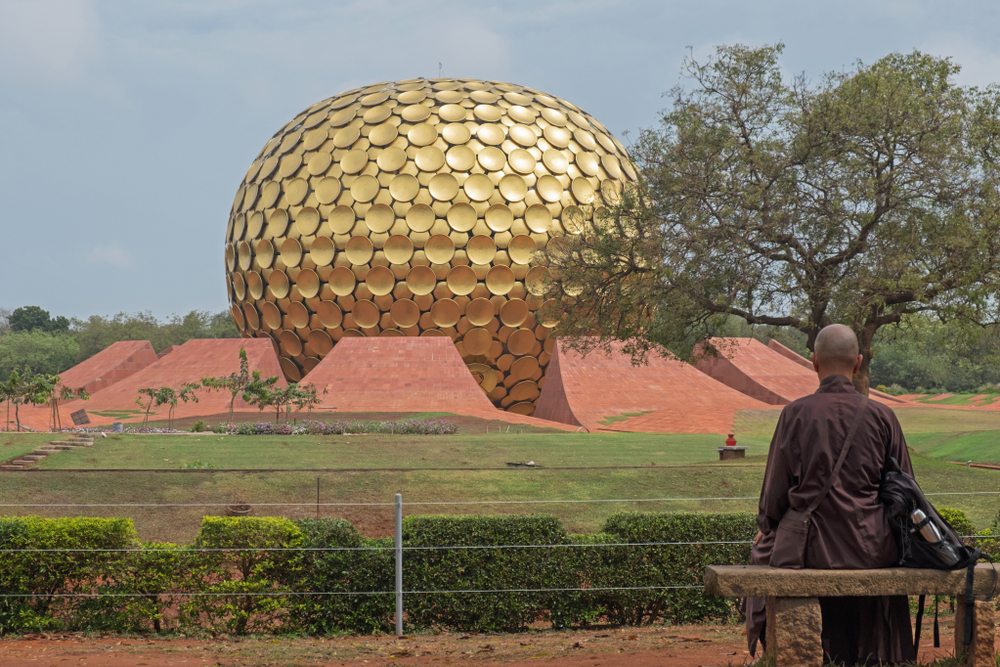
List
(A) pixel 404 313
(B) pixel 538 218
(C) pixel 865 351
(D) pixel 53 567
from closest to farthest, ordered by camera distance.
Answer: (D) pixel 53 567 → (C) pixel 865 351 → (B) pixel 538 218 → (A) pixel 404 313

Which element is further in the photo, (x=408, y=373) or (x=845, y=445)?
(x=408, y=373)

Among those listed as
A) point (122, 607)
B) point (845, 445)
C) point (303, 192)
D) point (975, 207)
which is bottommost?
point (122, 607)

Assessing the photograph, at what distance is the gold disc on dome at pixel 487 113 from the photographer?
2620 cm

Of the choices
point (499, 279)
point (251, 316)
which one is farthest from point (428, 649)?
point (251, 316)

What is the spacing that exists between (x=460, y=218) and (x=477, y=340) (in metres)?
3.37

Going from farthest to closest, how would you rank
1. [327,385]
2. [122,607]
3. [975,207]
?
[327,385] → [975,207] → [122,607]

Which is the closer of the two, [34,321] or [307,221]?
[307,221]

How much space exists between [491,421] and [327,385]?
186 inches

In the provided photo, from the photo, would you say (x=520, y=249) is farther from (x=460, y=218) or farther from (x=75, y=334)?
(x=75, y=334)

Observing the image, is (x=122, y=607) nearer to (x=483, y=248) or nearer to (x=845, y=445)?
(x=845, y=445)

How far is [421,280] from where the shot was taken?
25094 millimetres

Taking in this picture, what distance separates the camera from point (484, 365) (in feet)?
85.6

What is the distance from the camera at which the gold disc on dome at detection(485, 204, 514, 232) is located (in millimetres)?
25125

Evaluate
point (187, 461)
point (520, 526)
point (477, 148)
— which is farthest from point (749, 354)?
point (520, 526)
